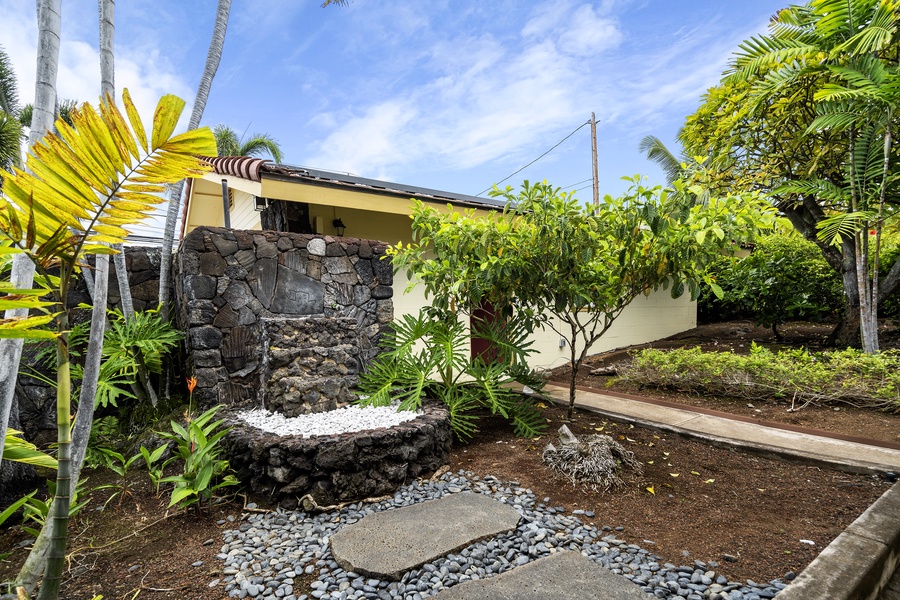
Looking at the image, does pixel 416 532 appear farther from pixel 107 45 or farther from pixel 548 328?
pixel 548 328

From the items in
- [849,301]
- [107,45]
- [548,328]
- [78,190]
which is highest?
[107,45]

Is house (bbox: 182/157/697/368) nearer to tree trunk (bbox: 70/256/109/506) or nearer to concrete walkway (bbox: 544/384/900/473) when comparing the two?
concrete walkway (bbox: 544/384/900/473)

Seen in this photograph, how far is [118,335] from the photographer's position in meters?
3.71

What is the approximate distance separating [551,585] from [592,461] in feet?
3.85

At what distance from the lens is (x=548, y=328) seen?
22.9 ft

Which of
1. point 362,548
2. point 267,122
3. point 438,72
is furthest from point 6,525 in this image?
point 267,122

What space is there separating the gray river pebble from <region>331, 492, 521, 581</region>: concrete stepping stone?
0.04 meters

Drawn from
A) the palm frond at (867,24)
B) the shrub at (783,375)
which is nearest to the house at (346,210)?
the shrub at (783,375)

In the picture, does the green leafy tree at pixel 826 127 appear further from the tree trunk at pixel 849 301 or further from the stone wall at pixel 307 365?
the stone wall at pixel 307 365

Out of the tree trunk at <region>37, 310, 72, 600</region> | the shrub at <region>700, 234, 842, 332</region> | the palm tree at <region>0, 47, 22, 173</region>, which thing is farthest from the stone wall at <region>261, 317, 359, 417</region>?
the palm tree at <region>0, 47, 22, 173</region>

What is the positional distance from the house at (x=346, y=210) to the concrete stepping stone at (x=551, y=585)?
228 centimetres

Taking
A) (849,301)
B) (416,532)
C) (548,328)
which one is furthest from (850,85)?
(416,532)

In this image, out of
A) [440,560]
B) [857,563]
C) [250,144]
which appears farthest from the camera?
[250,144]

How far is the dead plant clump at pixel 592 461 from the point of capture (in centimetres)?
271
